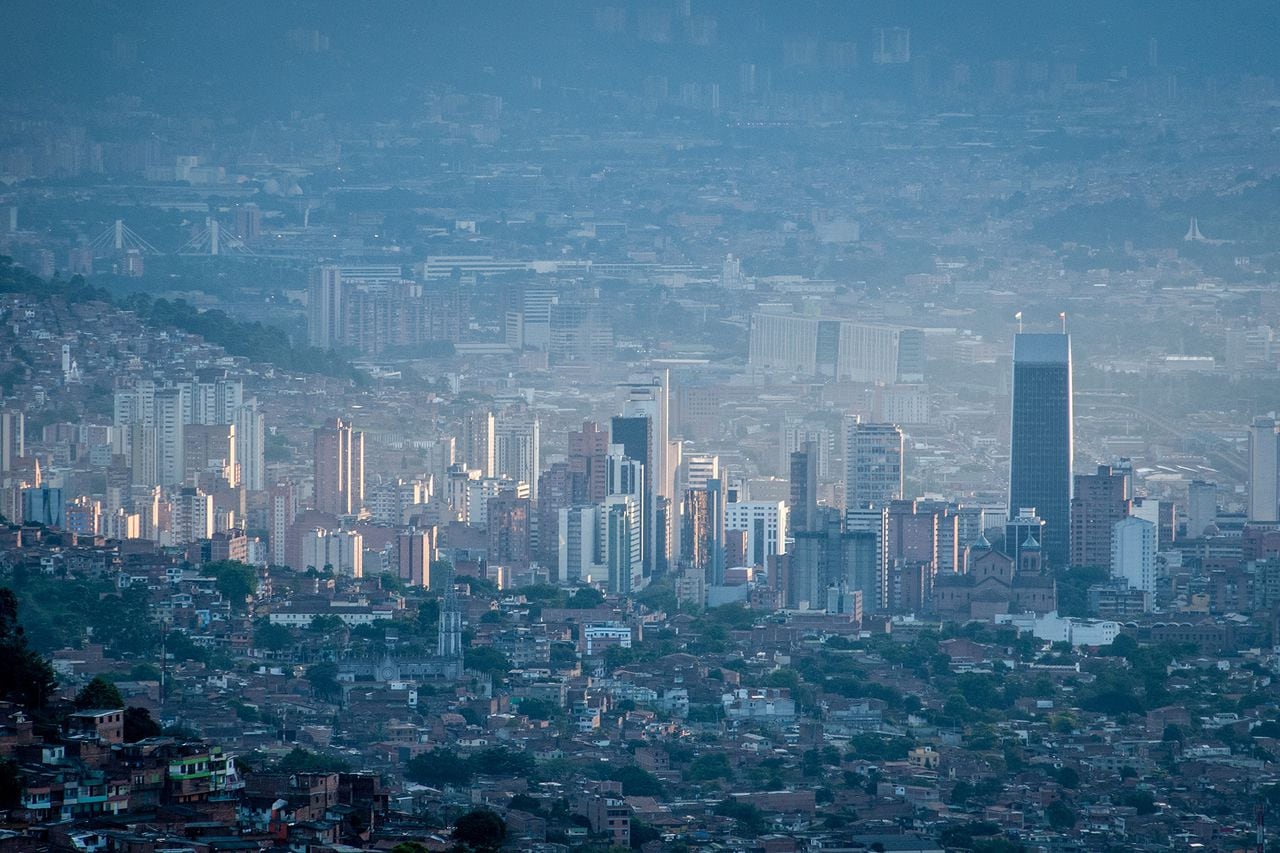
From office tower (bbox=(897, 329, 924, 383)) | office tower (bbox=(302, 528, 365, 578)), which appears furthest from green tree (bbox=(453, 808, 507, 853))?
office tower (bbox=(897, 329, 924, 383))

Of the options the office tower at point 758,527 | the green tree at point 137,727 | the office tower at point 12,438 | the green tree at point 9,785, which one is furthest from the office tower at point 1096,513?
A: the green tree at point 9,785

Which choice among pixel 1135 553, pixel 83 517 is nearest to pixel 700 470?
pixel 1135 553

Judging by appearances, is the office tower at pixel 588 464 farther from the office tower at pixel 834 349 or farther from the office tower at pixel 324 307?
the office tower at pixel 834 349

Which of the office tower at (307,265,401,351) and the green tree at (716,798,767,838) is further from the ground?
the office tower at (307,265,401,351)

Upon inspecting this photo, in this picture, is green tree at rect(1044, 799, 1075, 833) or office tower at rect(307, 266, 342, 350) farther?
office tower at rect(307, 266, 342, 350)

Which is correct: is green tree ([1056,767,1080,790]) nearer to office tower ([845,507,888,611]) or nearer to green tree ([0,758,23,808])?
office tower ([845,507,888,611])

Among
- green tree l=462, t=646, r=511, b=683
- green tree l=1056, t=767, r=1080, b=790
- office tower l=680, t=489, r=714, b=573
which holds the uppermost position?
office tower l=680, t=489, r=714, b=573

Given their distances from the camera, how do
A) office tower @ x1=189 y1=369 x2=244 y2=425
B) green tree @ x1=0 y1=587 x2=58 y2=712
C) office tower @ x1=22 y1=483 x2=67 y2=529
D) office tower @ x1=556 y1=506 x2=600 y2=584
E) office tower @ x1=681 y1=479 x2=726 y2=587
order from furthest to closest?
office tower @ x1=189 y1=369 x2=244 y2=425 → office tower @ x1=681 y1=479 x2=726 y2=587 → office tower @ x1=556 y1=506 x2=600 y2=584 → office tower @ x1=22 y1=483 x2=67 y2=529 → green tree @ x1=0 y1=587 x2=58 y2=712
